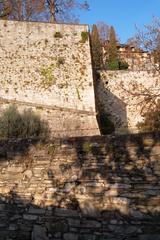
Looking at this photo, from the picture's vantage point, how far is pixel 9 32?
18.7m

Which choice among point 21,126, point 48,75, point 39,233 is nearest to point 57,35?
point 48,75

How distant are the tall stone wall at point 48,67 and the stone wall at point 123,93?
13.8 feet

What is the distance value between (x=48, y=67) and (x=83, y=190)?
13250 mm

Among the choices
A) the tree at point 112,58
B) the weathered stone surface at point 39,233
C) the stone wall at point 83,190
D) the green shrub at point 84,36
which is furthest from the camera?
the tree at point 112,58

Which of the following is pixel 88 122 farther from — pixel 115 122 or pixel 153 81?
pixel 153 81

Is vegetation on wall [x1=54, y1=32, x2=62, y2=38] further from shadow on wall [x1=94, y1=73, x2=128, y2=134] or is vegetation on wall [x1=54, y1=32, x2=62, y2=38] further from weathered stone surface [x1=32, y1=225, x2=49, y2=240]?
weathered stone surface [x1=32, y1=225, x2=49, y2=240]

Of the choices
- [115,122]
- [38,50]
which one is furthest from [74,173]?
[115,122]

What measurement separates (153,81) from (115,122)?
149 inches

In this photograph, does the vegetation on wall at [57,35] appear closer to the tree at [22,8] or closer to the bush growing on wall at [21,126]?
the bush growing on wall at [21,126]

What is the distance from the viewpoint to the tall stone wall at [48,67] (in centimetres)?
1789

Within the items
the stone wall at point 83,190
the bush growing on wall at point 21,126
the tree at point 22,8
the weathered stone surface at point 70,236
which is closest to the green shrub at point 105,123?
the bush growing on wall at point 21,126

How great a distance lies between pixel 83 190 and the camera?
5.91 meters

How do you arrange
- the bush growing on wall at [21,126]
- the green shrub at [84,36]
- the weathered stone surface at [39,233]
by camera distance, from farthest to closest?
the green shrub at [84,36] → the bush growing on wall at [21,126] → the weathered stone surface at [39,233]

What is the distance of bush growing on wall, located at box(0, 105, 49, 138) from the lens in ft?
45.6
